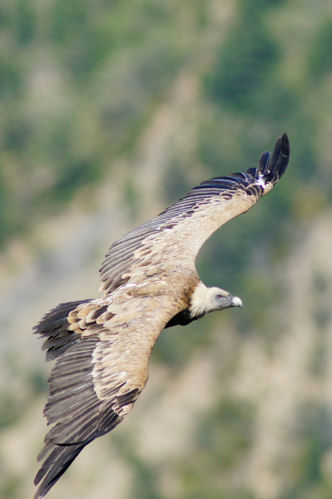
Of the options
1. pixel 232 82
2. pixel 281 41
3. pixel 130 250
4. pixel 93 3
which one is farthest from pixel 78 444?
pixel 93 3

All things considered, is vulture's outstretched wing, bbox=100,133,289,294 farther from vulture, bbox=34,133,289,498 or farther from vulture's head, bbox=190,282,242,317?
vulture's head, bbox=190,282,242,317

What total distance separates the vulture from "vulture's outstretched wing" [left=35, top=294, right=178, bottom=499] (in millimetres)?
11

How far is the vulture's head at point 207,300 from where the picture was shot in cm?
1422

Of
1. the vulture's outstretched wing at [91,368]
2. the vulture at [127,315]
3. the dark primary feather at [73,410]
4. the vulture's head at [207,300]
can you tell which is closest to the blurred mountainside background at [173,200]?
the vulture at [127,315]

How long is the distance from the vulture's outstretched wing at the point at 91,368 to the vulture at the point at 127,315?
11 mm

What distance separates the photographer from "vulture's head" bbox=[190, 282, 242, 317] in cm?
1422

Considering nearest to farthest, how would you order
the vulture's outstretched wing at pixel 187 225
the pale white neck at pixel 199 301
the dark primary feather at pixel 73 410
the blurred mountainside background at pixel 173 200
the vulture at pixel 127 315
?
the dark primary feather at pixel 73 410
the vulture at pixel 127 315
the pale white neck at pixel 199 301
the vulture's outstretched wing at pixel 187 225
the blurred mountainside background at pixel 173 200

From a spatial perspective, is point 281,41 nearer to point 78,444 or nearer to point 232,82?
point 232,82

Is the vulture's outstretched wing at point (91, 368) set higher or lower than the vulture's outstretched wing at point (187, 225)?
lower

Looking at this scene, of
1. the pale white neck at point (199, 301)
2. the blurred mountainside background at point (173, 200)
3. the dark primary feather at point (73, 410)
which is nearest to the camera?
the dark primary feather at point (73, 410)

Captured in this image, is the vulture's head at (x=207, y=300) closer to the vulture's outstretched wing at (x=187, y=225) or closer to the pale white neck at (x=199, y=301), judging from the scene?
the pale white neck at (x=199, y=301)

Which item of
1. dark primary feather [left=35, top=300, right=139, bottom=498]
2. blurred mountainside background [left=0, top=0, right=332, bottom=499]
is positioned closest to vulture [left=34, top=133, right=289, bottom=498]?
dark primary feather [left=35, top=300, right=139, bottom=498]

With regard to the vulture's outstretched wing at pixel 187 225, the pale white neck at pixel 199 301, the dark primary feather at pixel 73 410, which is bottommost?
the dark primary feather at pixel 73 410

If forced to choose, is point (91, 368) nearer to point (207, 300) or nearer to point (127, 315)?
point (127, 315)
